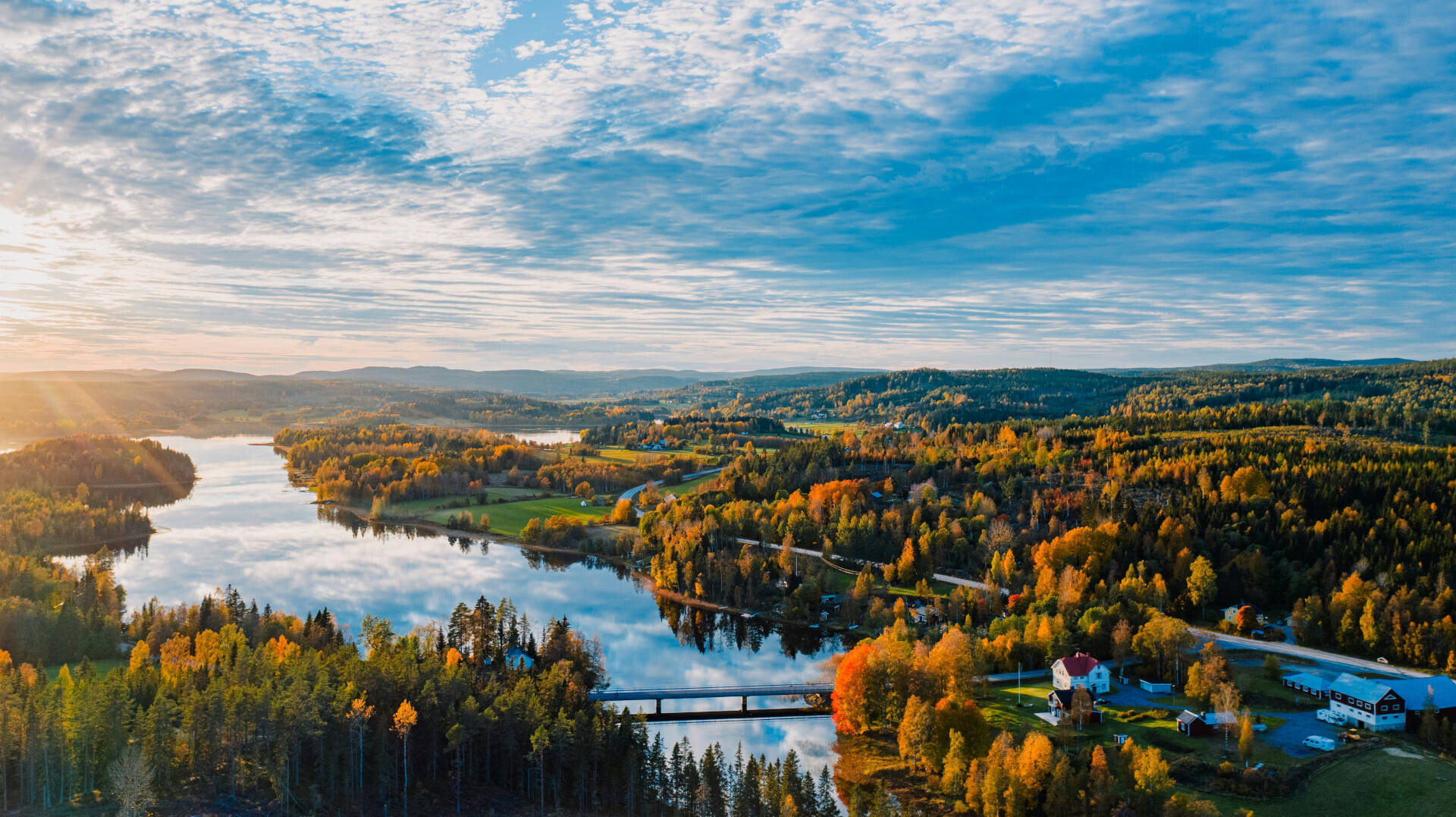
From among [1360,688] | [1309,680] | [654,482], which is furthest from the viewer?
[654,482]

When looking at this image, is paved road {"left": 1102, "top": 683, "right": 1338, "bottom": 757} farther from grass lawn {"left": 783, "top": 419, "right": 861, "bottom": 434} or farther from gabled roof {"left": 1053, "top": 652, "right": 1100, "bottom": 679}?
grass lawn {"left": 783, "top": 419, "right": 861, "bottom": 434}

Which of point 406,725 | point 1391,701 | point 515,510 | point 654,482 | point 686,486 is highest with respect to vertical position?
point 654,482

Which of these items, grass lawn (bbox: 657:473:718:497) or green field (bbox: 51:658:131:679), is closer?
green field (bbox: 51:658:131:679)

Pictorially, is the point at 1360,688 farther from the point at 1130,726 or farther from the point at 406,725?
the point at 406,725

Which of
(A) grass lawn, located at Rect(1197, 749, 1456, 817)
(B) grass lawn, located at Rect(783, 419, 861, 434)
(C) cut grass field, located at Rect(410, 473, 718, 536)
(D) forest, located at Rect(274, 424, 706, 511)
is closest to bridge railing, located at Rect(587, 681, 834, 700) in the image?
(A) grass lawn, located at Rect(1197, 749, 1456, 817)

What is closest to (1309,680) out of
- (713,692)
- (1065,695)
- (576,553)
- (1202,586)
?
(1065,695)

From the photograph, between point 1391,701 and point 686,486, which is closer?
point 1391,701

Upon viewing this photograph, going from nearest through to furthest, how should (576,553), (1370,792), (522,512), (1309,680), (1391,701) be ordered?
(1370,792)
(1391,701)
(1309,680)
(576,553)
(522,512)
